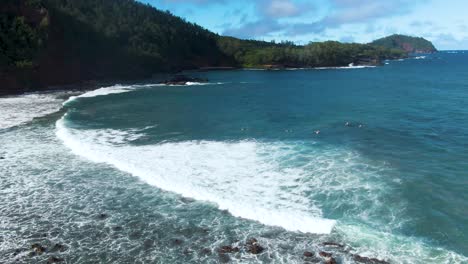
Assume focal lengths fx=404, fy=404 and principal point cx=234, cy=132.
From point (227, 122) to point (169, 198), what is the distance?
20.2m

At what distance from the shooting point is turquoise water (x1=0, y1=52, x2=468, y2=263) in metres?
15.5

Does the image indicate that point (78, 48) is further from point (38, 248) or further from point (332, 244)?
point (332, 244)

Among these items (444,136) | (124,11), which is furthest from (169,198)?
(124,11)

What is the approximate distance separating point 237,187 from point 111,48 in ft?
289

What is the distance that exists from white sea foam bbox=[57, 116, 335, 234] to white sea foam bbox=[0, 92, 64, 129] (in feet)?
32.8

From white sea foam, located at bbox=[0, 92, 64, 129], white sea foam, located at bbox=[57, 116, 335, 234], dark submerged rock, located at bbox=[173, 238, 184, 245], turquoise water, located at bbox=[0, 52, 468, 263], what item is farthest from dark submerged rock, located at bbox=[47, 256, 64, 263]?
white sea foam, located at bbox=[0, 92, 64, 129]

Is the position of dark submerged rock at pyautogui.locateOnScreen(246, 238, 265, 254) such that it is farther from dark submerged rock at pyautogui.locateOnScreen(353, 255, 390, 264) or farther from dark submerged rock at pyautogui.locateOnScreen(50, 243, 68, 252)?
dark submerged rock at pyautogui.locateOnScreen(50, 243, 68, 252)

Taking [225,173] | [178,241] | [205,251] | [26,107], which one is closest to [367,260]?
[205,251]

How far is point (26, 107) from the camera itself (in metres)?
48.1

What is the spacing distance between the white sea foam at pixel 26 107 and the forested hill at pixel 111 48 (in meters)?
8.19

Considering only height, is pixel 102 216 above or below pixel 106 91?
below

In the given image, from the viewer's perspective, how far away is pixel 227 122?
39688 millimetres

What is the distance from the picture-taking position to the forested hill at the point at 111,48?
221 feet

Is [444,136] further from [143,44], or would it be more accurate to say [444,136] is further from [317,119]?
[143,44]
